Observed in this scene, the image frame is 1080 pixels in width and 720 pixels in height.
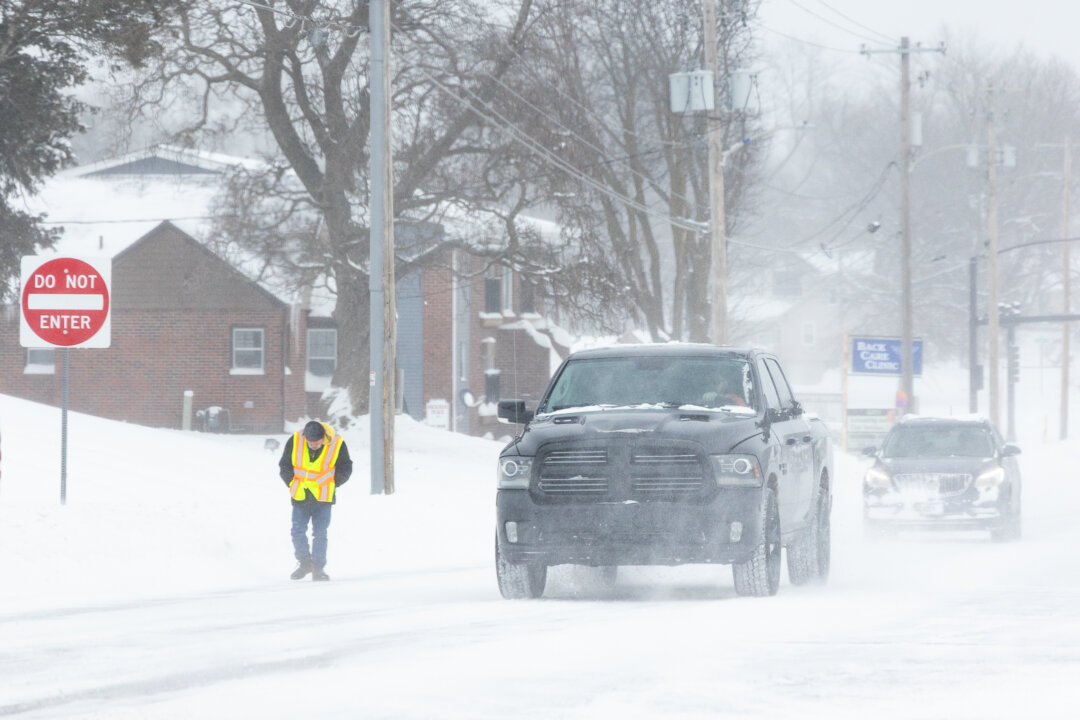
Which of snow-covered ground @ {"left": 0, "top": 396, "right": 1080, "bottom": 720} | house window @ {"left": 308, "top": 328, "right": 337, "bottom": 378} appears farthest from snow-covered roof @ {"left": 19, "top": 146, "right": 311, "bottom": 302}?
snow-covered ground @ {"left": 0, "top": 396, "right": 1080, "bottom": 720}

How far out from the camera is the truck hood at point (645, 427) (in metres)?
11.5

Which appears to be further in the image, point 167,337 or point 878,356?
point 878,356

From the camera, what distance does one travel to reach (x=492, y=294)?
54.3 m

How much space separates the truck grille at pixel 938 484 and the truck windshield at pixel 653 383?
30.5ft

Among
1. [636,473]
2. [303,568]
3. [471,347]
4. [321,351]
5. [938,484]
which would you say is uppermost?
[471,347]

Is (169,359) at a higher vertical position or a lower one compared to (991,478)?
higher

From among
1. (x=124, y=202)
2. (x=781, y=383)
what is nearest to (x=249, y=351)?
(x=124, y=202)

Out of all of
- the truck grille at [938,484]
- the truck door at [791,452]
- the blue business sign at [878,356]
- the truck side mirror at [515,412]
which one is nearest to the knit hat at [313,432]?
the truck side mirror at [515,412]

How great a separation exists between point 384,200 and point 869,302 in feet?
194

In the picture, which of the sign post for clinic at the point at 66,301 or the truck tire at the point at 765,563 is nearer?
the truck tire at the point at 765,563

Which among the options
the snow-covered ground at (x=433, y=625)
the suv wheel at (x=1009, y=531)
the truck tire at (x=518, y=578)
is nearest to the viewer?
the snow-covered ground at (x=433, y=625)

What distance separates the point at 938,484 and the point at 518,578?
1090cm

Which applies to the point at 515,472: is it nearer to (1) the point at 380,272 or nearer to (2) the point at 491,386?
(1) the point at 380,272

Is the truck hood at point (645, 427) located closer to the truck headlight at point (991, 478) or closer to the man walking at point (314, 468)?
the man walking at point (314, 468)
